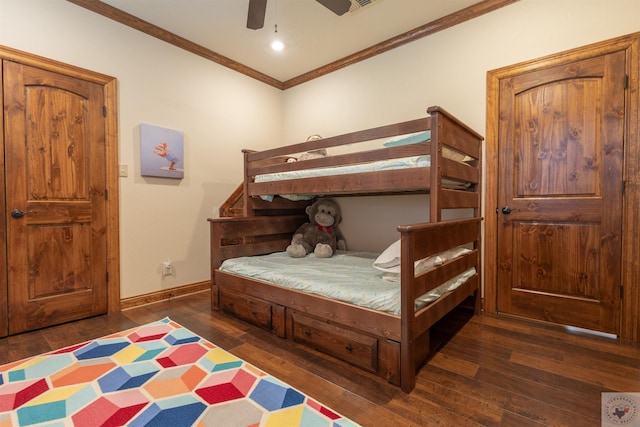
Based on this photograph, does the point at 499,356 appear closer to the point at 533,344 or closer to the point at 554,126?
the point at 533,344

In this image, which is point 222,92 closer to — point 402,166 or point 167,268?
point 167,268

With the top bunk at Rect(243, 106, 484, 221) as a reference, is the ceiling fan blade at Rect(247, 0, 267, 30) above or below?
above

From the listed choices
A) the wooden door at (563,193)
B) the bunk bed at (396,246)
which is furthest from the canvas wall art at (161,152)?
the wooden door at (563,193)

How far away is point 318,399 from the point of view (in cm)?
144

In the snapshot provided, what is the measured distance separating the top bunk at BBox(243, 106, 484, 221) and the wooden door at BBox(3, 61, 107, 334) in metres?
1.44

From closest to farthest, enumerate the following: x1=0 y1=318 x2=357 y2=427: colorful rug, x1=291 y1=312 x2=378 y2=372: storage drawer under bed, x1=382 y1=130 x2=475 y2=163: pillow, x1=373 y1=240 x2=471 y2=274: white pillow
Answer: x1=0 y1=318 x2=357 y2=427: colorful rug, x1=291 y1=312 x2=378 y2=372: storage drawer under bed, x1=373 y1=240 x2=471 y2=274: white pillow, x1=382 y1=130 x2=475 y2=163: pillow

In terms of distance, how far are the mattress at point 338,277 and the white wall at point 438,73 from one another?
0.75m

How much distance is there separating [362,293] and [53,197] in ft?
8.16

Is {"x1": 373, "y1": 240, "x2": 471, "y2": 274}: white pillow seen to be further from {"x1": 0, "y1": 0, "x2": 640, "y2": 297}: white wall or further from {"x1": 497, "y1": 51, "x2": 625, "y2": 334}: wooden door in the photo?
{"x1": 0, "y1": 0, "x2": 640, "y2": 297}: white wall

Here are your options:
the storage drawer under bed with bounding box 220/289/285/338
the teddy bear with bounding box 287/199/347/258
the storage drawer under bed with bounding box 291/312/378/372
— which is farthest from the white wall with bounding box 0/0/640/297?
the storage drawer under bed with bounding box 291/312/378/372

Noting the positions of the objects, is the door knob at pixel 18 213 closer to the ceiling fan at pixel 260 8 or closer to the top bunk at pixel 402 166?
the top bunk at pixel 402 166

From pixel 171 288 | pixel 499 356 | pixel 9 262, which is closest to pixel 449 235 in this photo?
pixel 499 356

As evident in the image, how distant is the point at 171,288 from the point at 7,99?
195cm

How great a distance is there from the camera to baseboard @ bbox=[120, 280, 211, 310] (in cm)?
277
